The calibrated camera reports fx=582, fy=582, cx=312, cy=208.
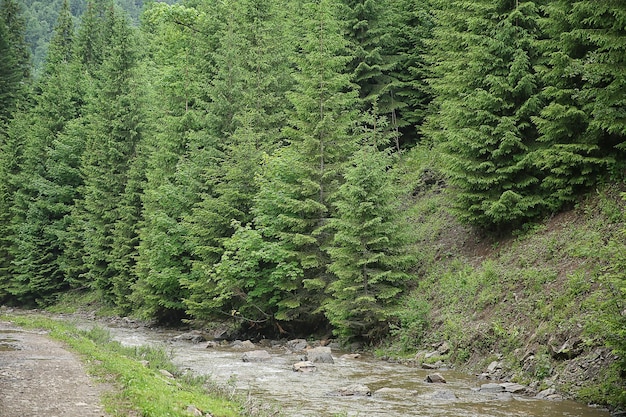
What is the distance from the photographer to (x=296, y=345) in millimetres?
23828

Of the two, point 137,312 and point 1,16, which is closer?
point 137,312

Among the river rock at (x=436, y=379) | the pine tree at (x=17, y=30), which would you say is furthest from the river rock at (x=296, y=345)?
the pine tree at (x=17, y=30)

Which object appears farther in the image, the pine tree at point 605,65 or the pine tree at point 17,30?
the pine tree at point 17,30

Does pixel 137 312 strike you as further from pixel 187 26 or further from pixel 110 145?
pixel 187 26

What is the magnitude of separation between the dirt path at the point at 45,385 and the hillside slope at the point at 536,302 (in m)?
9.86

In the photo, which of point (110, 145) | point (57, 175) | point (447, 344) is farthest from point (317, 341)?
point (57, 175)

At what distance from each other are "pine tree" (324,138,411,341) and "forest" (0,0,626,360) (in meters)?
0.08

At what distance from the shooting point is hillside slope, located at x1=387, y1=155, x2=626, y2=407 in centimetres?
1284

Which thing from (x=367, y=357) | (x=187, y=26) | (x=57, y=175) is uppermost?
(x=187, y=26)

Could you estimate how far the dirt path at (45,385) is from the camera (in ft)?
32.6

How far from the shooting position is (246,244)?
25266mm

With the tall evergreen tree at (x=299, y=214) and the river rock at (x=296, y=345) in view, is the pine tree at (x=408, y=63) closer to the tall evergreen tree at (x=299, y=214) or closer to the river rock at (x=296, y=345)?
the tall evergreen tree at (x=299, y=214)

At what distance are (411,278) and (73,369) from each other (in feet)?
43.4

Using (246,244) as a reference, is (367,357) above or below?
below
